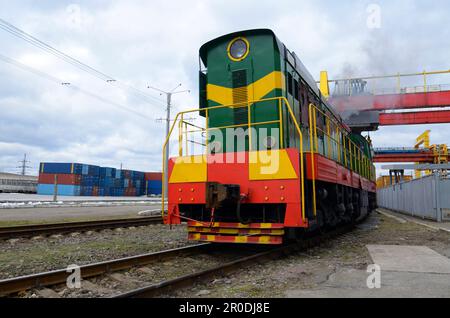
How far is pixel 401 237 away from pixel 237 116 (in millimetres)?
4920

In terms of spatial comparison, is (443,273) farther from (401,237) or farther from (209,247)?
(401,237)

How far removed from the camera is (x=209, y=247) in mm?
6191

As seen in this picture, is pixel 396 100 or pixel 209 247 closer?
pixel 209 247

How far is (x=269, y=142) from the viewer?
5879 mm

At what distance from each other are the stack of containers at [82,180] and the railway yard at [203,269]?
3712 centimetres

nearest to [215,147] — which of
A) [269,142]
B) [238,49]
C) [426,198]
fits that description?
[269,142]

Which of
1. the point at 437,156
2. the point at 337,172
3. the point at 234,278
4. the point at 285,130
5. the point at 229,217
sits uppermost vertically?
the point at 437,156

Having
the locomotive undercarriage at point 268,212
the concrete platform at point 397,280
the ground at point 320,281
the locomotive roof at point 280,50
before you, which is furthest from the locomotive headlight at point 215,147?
the concrete platform at point 397,280

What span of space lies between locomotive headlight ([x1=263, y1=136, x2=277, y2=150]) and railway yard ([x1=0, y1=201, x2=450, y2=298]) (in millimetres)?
1678

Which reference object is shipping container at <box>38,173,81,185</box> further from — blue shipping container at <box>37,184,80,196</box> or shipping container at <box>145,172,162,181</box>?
shipping container at <box>145,172,162,181</box>

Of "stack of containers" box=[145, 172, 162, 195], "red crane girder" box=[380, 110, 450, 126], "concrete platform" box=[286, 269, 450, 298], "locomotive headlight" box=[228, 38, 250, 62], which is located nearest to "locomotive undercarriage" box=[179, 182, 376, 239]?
"concrete platform" box=[286, 269, 450, 298]

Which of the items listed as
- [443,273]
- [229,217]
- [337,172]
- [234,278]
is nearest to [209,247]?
[229,217]

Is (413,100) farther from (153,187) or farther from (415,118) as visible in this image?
(153,187)
